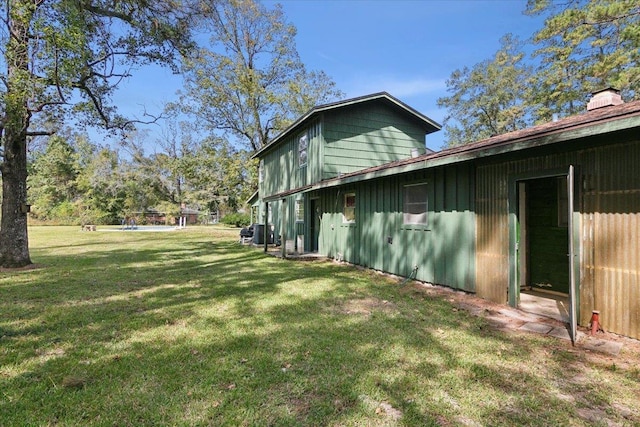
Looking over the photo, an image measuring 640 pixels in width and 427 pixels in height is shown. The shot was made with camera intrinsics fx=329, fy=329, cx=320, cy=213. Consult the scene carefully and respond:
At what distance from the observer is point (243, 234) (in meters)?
17.0

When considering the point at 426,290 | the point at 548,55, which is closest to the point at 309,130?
the point at 426,290

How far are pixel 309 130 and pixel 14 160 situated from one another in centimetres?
868

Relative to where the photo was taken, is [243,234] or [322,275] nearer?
[322,275]

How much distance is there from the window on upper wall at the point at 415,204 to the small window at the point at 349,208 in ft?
7.91

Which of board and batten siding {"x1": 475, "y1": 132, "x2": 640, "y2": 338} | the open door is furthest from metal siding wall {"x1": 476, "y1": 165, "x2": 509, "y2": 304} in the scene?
the open door

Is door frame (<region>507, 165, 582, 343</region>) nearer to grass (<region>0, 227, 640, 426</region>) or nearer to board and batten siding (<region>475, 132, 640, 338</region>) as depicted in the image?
board and batten siding (<region>475, 132, 640, 338</region>)

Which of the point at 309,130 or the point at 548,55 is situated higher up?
the point at 548,55

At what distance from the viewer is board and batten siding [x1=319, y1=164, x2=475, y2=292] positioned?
6.14 m

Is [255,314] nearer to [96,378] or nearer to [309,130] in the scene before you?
[96,378]

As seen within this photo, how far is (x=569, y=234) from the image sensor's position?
13.7 ft

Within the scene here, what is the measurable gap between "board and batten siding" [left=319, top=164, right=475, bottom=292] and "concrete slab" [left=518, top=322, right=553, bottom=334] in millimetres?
1438

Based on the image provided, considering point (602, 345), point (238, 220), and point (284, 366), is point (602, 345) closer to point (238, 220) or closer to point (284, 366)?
point (284, 366)

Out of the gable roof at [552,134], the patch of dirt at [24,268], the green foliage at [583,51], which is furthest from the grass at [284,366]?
the green foliage at [583,51]

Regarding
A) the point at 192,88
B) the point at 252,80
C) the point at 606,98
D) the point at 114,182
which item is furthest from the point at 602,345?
the point at 114,182
